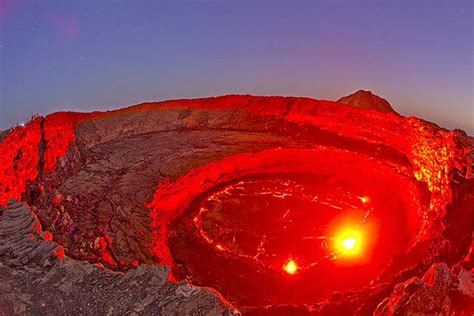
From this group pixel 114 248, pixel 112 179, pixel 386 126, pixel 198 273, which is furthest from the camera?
pixel 386 126

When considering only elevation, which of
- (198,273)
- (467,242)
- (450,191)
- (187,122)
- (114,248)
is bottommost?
(198,273)

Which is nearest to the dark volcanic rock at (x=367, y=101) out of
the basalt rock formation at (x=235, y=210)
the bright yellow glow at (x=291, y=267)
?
the basalt rock formation at (x=235, y=210)

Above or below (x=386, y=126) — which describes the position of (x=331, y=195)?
below

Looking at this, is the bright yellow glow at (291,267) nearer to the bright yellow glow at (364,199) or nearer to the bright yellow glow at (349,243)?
the bright yellow glow at (349,243)

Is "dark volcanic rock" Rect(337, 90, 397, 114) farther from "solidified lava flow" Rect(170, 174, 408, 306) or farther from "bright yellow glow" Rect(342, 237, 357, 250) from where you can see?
"bright yellow glow" Rect(342, 237, 357, 250)

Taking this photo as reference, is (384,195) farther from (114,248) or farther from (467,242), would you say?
(114,248)

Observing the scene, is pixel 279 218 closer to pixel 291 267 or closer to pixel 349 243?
pixel 349 243

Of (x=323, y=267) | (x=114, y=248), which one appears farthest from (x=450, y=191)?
(x=114, y=248)
